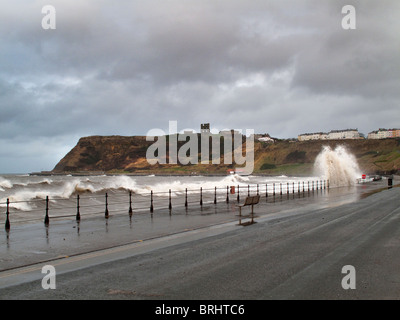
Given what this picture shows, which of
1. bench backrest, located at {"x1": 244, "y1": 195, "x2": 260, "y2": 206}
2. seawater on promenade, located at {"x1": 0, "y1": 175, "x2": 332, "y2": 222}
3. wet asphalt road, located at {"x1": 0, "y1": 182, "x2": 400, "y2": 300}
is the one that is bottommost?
seawater on promenade, located at {"x1": 0, "y1": 175, "x2": 332, "y2": 222}

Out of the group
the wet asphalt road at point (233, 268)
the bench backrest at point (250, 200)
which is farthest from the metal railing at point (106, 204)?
the wet asphalt road at point (233, 268)

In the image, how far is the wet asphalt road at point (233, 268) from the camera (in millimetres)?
6121

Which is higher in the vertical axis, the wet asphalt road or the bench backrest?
the bench backrest

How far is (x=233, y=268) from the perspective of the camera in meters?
7.66

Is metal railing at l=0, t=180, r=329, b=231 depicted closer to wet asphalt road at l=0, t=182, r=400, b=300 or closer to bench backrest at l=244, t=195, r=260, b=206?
bench backrest at l=244, t=195, r=260, b=206

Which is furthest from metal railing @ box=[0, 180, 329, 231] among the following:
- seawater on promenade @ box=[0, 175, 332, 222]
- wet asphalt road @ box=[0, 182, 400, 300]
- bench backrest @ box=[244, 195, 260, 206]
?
wet asphalt road @ box=[0, 182, 400, 300]

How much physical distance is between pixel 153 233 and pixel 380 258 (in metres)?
7.05

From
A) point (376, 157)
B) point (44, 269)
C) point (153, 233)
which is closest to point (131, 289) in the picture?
point (44, 269)

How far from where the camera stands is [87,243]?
36.1 ft

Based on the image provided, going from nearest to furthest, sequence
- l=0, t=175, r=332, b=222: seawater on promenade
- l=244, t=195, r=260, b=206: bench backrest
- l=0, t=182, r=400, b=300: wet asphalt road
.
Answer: l=0, t=182, r=400, b=300: wet asphalt road < l=244, t=195, r=260, b=206: bench backrest < l=0, t=175, r=332, b=222: seawater on promenade

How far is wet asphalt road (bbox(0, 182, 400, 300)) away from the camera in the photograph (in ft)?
20.1

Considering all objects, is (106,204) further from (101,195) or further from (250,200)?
(101,195)

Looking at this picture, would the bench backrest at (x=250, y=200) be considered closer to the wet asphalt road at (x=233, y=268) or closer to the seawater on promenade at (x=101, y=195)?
the wet asphalt road at (x=233, y=268)
